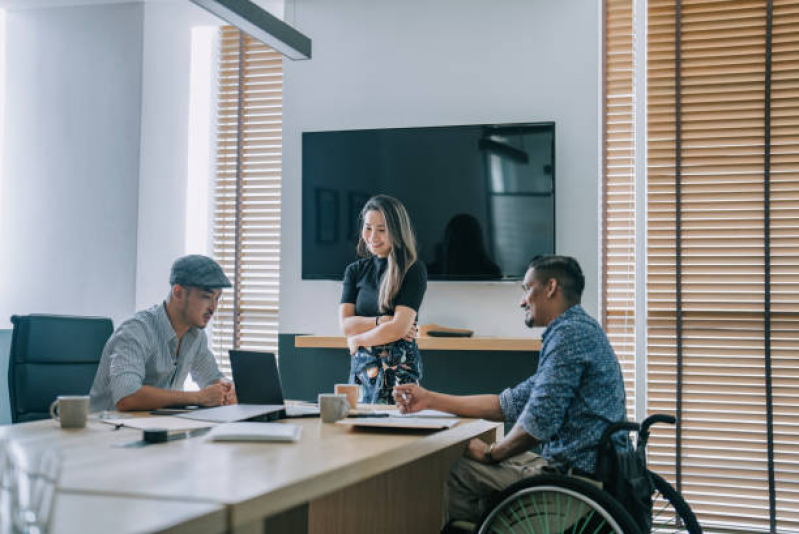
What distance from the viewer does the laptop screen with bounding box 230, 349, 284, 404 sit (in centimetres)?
229

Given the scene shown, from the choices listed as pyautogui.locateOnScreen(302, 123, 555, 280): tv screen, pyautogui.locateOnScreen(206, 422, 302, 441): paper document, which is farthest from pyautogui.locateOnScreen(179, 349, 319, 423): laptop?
pyautogui.locateOnScreen(302, 123, 555, 280): tv screen

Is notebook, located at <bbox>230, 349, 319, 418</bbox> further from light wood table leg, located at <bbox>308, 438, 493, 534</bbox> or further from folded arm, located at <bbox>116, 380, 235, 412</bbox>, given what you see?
light wood table leg, located at <bbox>308, 438, 493, 534</bbox>

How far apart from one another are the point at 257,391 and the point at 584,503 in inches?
38.5

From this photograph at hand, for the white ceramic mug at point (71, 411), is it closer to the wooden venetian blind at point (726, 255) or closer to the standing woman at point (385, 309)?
the standing woman at point (385, 309)

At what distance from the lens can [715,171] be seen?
13.2 ft

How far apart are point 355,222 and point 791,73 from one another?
223 centimetres

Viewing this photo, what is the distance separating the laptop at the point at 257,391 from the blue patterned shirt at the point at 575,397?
63 centimetres

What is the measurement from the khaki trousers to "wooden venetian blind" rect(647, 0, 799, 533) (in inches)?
83.8

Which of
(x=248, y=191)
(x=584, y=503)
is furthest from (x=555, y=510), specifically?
(x=248, y=191)

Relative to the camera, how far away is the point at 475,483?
2133mm

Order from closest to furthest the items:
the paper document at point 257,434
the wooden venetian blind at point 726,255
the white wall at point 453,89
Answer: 1. the paper document at point 257,434
2. the wooden venetian blind at point 726,255
3. the white wall at point 453,89

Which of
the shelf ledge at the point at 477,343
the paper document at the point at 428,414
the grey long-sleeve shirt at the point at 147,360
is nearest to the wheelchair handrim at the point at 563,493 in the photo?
the paper document at the point at 428,414

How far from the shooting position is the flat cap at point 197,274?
2.61m

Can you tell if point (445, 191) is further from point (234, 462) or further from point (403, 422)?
point (234, 462)
